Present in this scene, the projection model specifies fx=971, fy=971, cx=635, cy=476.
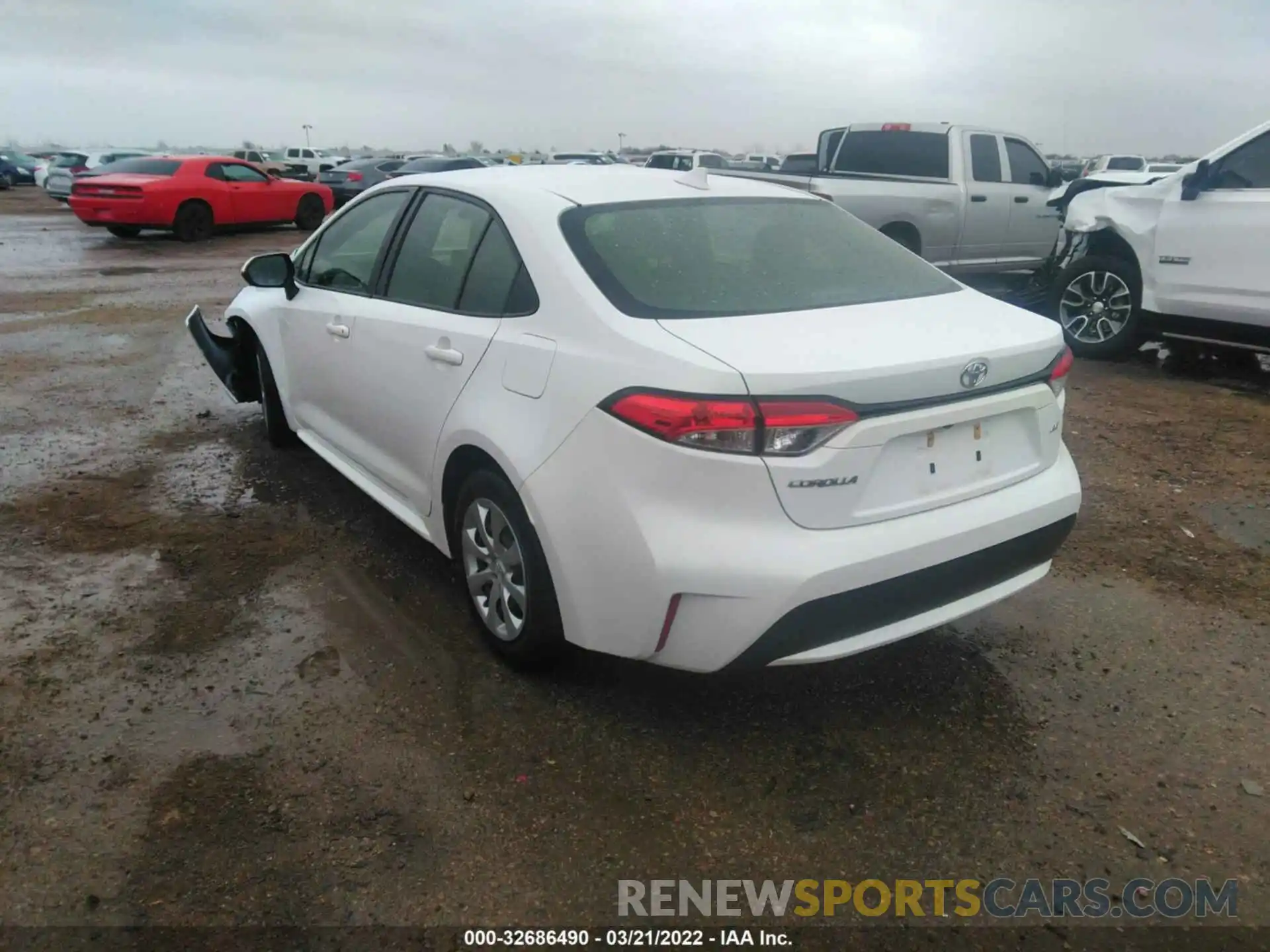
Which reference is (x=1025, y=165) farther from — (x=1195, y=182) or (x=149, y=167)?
(x=149, y=167)

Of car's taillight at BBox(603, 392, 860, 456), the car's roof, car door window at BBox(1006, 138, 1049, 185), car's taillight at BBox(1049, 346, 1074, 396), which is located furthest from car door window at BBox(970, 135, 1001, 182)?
car's taillight at BBox(603, 392, 860, 456)

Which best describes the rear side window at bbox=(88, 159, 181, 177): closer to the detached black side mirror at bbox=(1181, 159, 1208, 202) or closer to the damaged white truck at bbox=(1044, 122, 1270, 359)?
the damaged white truck at bbox=(1044, 122, 1270, 359)

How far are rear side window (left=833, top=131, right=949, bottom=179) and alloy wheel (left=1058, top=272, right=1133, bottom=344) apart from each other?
9.21 ft

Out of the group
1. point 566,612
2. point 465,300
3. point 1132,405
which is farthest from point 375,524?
point 1132,405

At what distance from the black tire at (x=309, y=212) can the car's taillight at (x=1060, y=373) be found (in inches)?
746

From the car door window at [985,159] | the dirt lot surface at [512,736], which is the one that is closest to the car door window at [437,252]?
the dirt lot surface at [512,736]

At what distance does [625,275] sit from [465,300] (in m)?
0.68

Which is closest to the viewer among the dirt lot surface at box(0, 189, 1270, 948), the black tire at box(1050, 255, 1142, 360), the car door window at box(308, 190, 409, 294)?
the dirt lot surface at box(0, 189, 1270, 948)

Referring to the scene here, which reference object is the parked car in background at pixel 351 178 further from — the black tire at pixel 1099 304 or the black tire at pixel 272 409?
the black tire at pixel 272 409

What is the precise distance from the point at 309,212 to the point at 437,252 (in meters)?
18.0

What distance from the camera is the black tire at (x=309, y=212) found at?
1967cm

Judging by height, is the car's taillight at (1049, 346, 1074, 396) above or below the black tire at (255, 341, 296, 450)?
above

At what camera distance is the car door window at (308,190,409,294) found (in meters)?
4.02

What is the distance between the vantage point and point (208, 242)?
17.6 metres
